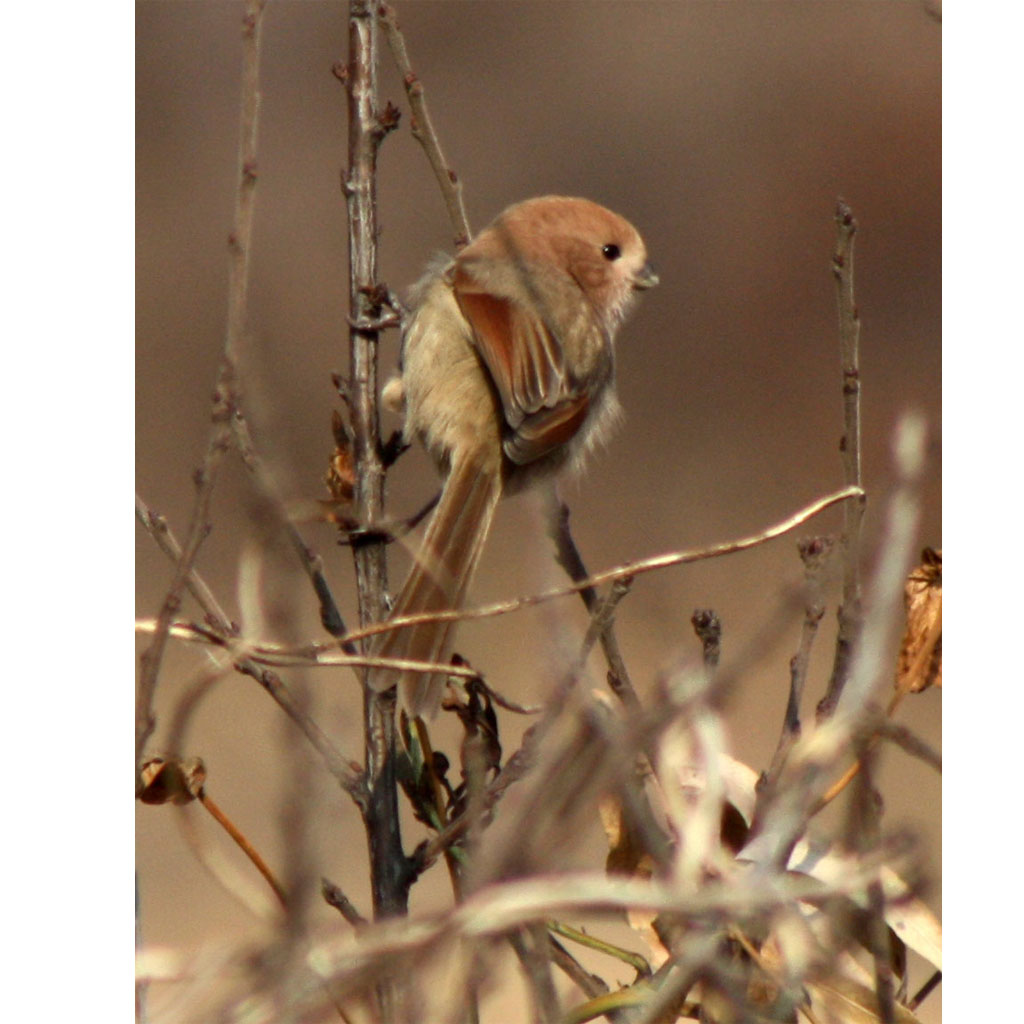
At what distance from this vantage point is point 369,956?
773 mm

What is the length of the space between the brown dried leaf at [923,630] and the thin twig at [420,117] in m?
0.65

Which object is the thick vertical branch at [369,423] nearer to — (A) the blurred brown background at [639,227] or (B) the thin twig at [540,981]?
(A) the blurred brown background at [639,227]

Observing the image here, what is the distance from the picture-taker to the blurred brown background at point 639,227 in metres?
1.57

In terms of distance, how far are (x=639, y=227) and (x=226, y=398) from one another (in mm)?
1120

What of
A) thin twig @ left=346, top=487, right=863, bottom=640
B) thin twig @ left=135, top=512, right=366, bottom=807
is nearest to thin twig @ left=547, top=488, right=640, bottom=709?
thin twig @ left=346, top=487, right=863, bottom=640

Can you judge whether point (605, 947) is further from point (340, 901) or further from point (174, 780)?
point (174, 780)

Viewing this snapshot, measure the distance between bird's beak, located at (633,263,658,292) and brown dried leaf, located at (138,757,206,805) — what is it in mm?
1264

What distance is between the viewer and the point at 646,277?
2.21 m

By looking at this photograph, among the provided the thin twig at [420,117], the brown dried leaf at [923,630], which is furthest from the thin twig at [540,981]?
the thin twig at [420,117]

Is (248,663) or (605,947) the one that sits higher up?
(248,663)

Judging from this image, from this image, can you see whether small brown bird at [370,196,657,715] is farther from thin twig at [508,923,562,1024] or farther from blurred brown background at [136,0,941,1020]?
thin twig at [508,923,562,1024]

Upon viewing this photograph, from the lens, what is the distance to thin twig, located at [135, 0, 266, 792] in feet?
3.38

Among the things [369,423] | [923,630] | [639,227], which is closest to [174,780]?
[369,423]
